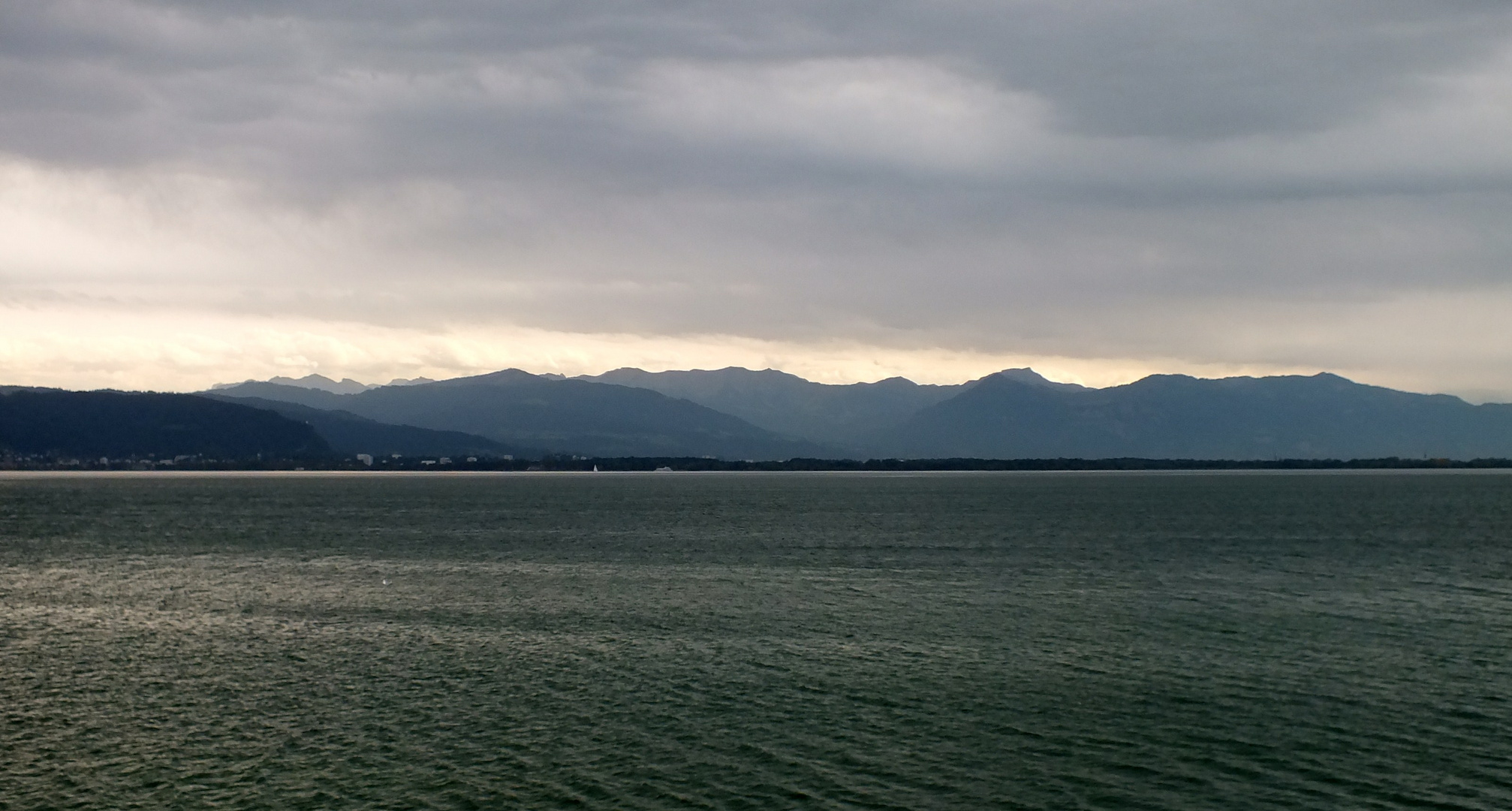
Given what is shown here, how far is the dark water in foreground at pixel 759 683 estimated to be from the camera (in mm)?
31156

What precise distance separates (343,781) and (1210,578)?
6354cm

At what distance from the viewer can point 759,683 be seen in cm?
4344

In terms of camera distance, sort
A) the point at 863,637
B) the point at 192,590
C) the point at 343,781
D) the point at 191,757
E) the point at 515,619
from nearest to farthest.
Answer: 1. the point at 343,781
2. the point at 191,757
3. the point at 863,637
4. the point at 515,619
5. the point at 192,590

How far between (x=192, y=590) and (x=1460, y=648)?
236 feet

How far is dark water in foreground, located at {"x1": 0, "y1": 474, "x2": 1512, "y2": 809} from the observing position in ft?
102

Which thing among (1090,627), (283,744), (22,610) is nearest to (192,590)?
(22,610)

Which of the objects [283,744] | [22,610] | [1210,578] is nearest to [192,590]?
[22,610]

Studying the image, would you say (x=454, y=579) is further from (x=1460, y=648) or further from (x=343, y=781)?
(x=1460, y=648)

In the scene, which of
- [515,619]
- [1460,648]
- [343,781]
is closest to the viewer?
[343,781]

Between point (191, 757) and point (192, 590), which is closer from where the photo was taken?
point (191, 757)

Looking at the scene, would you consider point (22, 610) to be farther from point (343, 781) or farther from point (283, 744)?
point (343, 781)

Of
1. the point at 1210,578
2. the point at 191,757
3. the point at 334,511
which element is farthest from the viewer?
the point at 334,511

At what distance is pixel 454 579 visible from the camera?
→ 78938 millimetres

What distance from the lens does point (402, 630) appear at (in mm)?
55750
